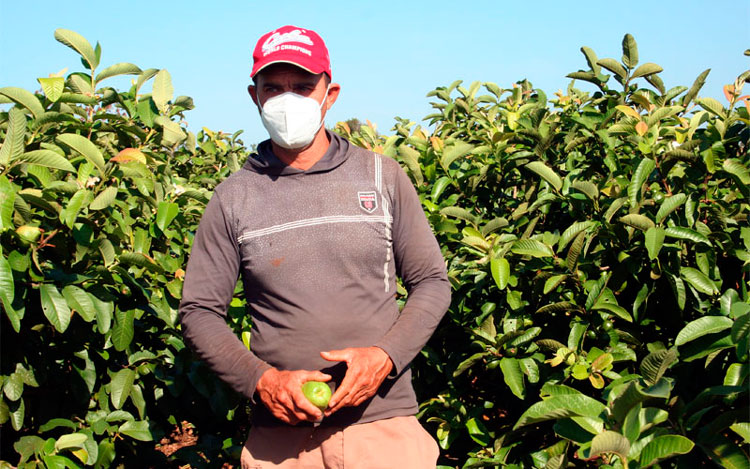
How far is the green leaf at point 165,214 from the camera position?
2.50 meters

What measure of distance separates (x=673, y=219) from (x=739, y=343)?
696mm

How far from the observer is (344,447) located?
5.94ft

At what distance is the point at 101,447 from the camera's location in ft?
8.16

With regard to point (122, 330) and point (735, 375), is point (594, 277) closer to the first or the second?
point (735, 375)

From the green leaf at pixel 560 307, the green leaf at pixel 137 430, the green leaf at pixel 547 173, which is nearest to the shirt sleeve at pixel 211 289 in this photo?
the green leaf at pixel 137 430

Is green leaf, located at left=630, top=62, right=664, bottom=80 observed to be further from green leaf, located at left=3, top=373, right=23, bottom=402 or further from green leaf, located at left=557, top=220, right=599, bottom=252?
green leaf, located at left=3, top=373, right=23, bottom=402

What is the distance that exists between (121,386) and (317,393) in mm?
1126

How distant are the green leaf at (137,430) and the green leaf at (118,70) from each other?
4.33 ft

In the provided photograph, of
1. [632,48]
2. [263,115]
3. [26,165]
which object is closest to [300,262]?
[263,115]

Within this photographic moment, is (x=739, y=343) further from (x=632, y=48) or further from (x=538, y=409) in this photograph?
(x=632, y=48)

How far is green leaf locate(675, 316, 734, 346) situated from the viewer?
1774mm

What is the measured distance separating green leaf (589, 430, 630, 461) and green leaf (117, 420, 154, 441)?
5.69 ft

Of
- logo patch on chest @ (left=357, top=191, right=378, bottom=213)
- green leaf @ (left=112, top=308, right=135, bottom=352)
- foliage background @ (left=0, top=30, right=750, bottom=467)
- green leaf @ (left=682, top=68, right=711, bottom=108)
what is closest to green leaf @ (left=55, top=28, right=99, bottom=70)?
foliage background @ (left=0, top=30, right=750, bottom=467)

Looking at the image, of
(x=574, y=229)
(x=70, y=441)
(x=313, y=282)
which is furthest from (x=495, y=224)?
(x=70, y=441)
